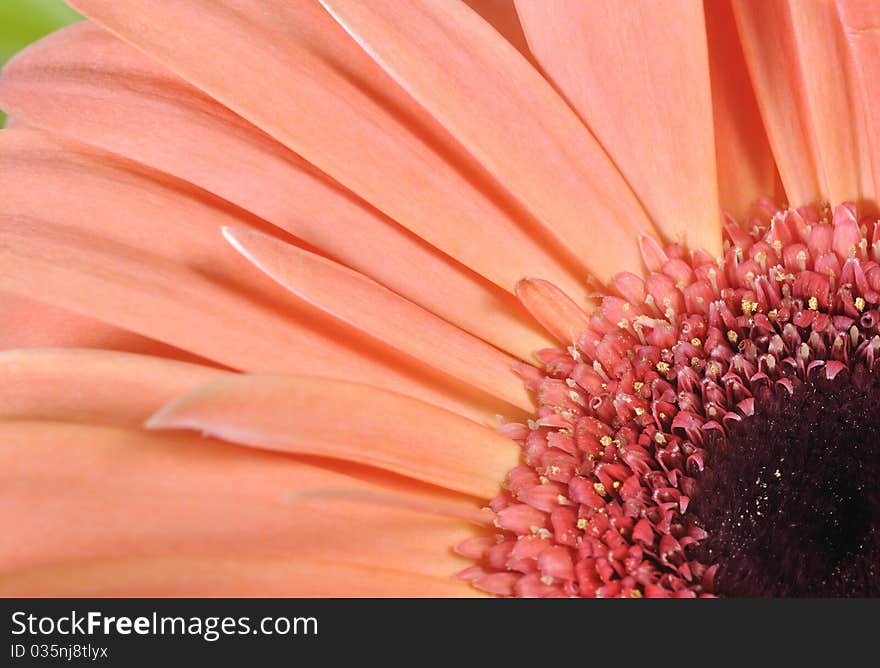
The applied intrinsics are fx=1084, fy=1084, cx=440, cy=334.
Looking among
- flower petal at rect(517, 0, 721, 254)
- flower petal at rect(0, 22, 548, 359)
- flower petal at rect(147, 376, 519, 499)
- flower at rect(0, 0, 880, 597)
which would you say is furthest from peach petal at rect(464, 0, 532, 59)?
flower petal at rect(147, 376, 519, 499)

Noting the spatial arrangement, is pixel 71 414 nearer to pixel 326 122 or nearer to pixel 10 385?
pixel 10 385

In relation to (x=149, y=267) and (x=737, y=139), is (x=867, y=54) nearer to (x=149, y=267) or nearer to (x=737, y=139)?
(x=737, y=139)

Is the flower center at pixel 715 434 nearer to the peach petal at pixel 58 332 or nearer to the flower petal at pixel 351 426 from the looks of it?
the flower petal at pixel 351 426

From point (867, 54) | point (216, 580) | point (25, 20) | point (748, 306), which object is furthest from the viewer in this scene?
point (25, 20)

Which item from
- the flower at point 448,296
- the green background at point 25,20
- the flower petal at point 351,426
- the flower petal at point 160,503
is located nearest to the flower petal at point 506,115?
the flower at point 448,296

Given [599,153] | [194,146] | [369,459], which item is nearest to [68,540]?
[369,459]

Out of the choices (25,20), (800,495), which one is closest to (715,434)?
(800,495)

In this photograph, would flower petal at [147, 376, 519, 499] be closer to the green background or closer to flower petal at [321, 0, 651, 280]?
flower petal at [321, 0, 651, 280]
